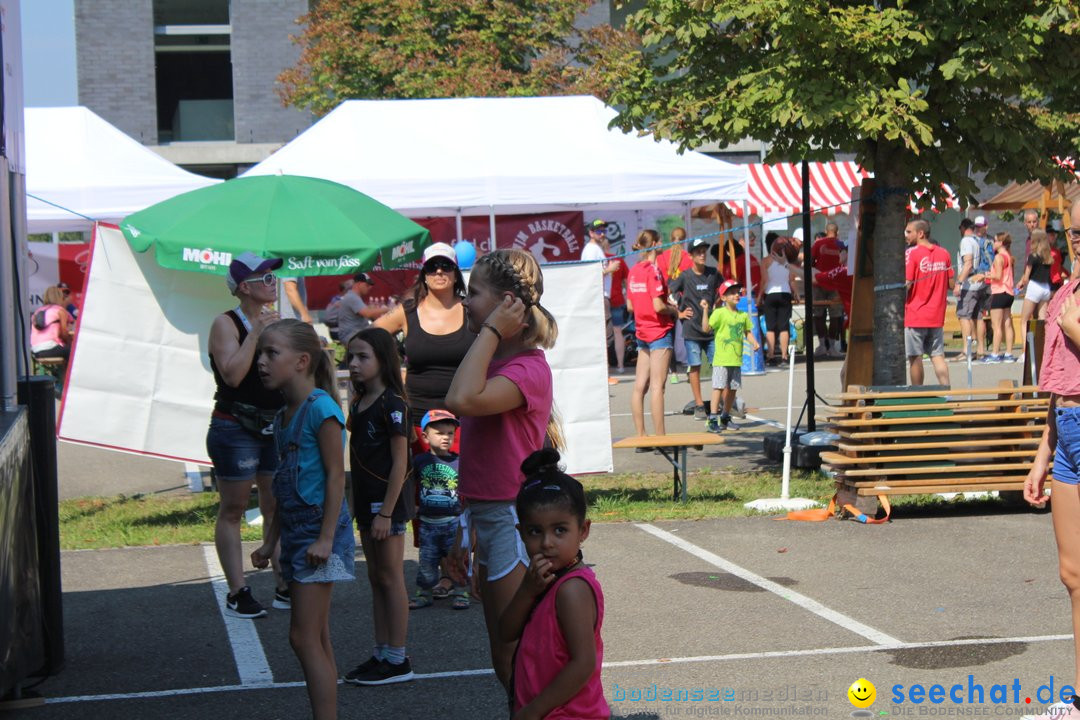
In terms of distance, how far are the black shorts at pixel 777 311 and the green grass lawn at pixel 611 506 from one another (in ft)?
32.0

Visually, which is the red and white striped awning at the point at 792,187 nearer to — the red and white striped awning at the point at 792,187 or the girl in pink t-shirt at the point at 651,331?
the red and white striped awning at the point at 792,187

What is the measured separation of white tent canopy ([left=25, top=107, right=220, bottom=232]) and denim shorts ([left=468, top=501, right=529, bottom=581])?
12.6 m

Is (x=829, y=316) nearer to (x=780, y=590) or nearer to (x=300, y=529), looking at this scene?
(x=780, y=590)

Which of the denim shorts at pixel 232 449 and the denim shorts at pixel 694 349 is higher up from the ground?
the denim shorts at pixel 694 349

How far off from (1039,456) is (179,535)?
19.6 feet

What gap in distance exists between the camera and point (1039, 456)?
5066 mm

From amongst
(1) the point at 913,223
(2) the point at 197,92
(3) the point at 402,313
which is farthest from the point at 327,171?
(2) the point at 197,92

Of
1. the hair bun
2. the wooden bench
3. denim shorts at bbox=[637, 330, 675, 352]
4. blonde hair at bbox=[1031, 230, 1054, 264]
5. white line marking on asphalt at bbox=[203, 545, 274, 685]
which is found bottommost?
white line marking on asphalt at bbox=[203, 545, 274, 685]

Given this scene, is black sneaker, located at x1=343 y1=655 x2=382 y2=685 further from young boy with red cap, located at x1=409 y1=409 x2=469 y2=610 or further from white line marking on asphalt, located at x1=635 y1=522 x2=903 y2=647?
white line marking on asphalt, located at x1=635 y1=522 x2=903 y2=647

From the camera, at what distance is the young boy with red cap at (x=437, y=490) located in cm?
662

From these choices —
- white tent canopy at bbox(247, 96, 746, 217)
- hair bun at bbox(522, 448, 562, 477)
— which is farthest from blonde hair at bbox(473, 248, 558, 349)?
white tent canopy at bbox(247, 96, 746, 217)

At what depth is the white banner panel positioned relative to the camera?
9047 mm

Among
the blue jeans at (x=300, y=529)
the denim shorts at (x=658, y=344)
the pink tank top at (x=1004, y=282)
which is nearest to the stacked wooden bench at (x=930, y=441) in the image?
the denim shorts at (x=658, y=344)

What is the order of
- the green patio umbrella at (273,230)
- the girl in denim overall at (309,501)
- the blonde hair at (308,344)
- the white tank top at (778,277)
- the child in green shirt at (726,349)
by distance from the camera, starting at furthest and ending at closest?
the white tank top at (778,277) < the child in green shirt at (726,349) < the green patio umbrella at (273,230) < the blonde hair at (308,344) < the girl in denim overall at (309,501)
